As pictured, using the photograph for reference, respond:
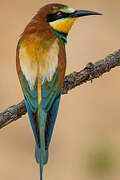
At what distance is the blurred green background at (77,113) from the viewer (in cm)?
406

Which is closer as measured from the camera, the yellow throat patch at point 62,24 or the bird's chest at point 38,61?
the bird's chest at point 38,61

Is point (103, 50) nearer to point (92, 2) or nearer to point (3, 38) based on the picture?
point (92, 2)

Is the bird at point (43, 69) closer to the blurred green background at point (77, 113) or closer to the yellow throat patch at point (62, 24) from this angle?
the yellow throat patch at point (62, 24)

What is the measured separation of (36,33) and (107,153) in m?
1.81

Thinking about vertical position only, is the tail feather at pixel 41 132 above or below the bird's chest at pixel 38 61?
below

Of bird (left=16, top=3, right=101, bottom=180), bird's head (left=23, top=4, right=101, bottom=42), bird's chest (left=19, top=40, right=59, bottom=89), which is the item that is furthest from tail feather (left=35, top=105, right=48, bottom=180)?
bird's head (left=23, top=4, right=101, bottom=42)

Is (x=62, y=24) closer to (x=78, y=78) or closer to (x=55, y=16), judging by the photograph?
(x=55, y=16)

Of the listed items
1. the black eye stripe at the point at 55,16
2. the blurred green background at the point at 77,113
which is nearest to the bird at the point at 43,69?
the black eye stripe at the point at 55,16

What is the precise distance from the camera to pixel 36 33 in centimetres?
238

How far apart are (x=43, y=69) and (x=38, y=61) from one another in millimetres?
39

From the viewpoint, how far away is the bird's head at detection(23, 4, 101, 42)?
7.89 feet

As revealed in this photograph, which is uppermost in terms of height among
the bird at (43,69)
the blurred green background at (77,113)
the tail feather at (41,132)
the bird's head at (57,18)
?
the bird's head at (57,18)

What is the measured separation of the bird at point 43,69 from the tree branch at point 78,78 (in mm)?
55

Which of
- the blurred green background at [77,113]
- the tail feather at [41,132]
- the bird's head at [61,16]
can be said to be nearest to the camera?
the tail feather at [41,132]
